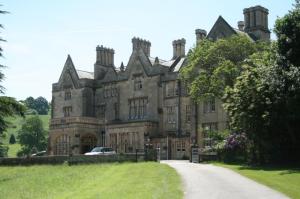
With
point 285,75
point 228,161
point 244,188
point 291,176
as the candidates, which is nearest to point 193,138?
point 228,161

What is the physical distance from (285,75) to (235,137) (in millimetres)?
8336

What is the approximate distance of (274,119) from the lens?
3459cm

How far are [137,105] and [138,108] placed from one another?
1.42 ft

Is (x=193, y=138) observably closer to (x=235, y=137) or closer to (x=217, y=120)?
(x=217, y=120)

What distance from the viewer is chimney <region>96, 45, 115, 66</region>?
77.2 metres

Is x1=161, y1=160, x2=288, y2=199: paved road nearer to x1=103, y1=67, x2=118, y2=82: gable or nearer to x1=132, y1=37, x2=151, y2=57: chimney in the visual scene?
x1=103, y1=67, x2=118, y2=82: gable

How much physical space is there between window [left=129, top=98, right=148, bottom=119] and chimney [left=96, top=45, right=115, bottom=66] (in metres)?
11.3

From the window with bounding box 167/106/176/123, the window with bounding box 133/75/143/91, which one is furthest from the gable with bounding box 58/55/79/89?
the window with bounding box 167/106/176/123

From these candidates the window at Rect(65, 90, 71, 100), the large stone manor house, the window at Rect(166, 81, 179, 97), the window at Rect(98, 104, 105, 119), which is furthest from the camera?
the window at Rect(65, 90, 71, 100)

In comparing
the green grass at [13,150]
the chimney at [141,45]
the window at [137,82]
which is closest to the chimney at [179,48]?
the chimney at [141,45]

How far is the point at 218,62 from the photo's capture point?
4806cm

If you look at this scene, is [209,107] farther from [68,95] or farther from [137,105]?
[68,95]

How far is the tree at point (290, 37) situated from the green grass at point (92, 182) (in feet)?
36.9

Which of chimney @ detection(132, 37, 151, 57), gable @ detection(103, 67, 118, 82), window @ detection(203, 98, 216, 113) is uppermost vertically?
chimney @ detection(132, 37, 151, 57)
